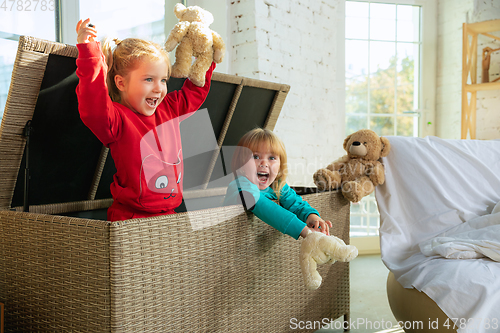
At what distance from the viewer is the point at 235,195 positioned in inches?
44.9

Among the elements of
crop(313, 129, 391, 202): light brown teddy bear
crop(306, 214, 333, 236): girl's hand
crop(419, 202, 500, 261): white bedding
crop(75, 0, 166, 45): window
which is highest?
crop(75, 0, 166, 45): window

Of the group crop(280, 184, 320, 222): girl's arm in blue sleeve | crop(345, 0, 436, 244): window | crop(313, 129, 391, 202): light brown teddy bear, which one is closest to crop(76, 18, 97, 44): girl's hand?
crop(280, 184, 320, 222): girl's arm in blue sleeve

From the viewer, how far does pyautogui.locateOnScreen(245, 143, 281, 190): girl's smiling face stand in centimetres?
123

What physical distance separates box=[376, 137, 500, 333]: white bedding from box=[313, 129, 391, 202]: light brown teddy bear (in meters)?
0.06

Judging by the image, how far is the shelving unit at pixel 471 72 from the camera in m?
2.78

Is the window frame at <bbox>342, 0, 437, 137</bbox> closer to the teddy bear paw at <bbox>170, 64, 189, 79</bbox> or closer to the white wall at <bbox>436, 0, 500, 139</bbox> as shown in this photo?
the white wall at <bbox>436, 0, 500, 139</bbox>

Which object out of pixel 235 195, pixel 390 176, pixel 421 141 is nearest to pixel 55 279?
pixel 235 195

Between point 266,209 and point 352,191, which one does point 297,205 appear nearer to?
point 266,209

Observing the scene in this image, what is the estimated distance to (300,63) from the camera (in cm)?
248

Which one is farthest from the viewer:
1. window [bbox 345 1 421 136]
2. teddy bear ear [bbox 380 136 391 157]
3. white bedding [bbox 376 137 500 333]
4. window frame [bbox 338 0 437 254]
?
window frame [bbox 338 0 437 254]

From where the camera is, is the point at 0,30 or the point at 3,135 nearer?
the point at 3,135

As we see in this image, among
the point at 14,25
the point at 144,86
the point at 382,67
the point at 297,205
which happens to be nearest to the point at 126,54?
the point at 144,86

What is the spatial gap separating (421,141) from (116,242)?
1425 mm

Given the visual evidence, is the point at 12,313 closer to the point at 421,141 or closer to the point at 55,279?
the point at 55,279
